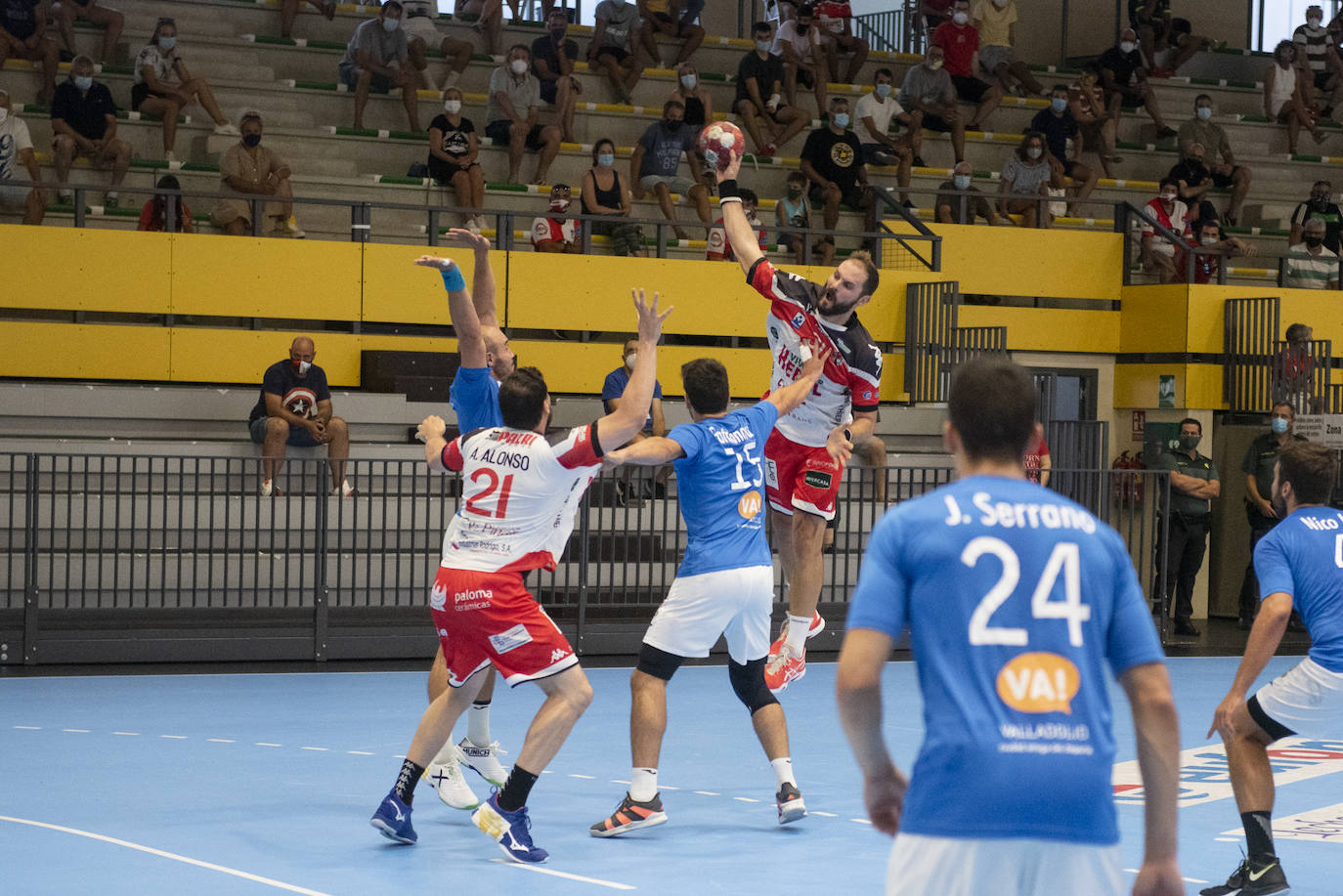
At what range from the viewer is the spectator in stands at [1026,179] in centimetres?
1992

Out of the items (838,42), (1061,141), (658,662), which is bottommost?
(658,662)

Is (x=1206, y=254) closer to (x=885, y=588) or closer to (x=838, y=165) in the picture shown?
(x=838, y=165)

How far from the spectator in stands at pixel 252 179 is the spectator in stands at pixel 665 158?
430 centimetres

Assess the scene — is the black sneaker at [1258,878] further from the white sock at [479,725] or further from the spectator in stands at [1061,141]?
the spectator in stands at [1061,141]

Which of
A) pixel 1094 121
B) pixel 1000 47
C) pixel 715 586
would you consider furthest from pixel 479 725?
pixel 1000 47

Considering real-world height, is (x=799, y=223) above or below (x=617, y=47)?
below

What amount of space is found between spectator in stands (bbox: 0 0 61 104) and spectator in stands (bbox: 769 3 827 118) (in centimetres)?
905

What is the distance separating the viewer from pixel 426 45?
1956 centimetres

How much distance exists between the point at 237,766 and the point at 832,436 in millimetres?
3787

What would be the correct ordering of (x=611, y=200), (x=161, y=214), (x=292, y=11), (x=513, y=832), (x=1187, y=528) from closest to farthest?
(x=513, y=832), (x=161, y=214), (x=1187, y=528), (x=611, y=200), (x=292, y=11)

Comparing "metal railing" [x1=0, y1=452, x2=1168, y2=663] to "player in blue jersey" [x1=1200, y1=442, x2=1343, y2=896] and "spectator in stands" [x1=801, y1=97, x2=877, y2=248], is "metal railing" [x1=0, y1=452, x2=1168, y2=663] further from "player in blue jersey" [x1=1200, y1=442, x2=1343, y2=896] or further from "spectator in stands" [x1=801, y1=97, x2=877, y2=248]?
"player in blue jersey" [x1=1200, y1=442, x2=1343, y2=896]

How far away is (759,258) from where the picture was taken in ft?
26.8

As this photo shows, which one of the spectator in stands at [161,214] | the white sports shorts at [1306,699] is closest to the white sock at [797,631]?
the white sports shorts at [1306,699]

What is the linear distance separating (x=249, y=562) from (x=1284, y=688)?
8771mm
